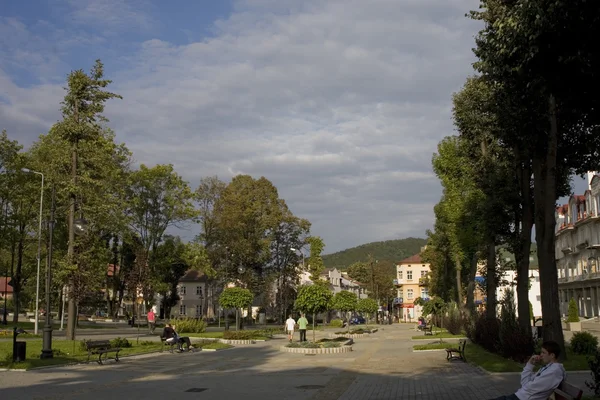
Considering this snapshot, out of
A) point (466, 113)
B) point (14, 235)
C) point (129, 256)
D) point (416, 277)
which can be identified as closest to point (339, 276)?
point (416, 277)

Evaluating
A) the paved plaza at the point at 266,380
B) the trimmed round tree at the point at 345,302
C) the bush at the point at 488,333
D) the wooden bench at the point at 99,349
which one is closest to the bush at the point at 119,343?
the paved plaza at the point at 266,380

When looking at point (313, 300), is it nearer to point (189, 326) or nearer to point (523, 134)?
point (189, 326)

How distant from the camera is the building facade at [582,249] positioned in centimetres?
6047

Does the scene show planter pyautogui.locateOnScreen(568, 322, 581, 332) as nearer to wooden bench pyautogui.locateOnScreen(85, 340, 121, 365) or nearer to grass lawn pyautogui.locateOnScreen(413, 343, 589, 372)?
grass lawn pyautogui.locateOnScreen(413, 343, 589, 372)

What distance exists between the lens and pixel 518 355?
733 inches

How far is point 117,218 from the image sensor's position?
45.0 meters

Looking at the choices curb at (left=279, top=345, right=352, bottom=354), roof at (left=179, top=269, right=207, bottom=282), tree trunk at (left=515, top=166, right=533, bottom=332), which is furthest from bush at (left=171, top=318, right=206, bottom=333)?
roof at (left=179, top=269, right=207, bottom=282)

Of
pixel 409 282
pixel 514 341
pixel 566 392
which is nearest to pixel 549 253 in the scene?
pixel 514 341

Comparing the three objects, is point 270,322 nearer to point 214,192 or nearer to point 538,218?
point 214,192

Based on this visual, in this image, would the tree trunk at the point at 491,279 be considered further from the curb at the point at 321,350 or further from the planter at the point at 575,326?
the planter at the point at 575,326

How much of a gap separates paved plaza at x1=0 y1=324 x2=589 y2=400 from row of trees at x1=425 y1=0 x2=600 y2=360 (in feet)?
12.5

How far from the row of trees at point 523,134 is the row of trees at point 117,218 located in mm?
18373

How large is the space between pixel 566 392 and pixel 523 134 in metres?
10.2

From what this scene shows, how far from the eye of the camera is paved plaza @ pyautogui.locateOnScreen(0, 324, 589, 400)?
13453mm
